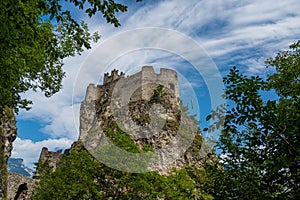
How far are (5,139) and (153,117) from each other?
74.5 ft

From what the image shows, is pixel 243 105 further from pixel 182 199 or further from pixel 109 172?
pixel 109 172

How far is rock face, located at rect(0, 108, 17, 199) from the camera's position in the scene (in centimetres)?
2033

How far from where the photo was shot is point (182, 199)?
15.1 metres

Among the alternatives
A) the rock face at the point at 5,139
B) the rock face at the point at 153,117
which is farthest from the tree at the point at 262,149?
the rock face at the point at 153,117

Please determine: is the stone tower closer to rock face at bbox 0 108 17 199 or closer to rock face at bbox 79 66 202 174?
rock face at bbox 79 66 202 174

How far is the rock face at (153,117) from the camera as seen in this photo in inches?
1483

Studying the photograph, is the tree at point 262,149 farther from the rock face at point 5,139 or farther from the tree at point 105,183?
the rock face at point 5,139

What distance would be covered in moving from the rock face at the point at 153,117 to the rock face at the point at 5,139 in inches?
295

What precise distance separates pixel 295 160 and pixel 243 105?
116 centimetres

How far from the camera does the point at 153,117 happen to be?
4106 cm

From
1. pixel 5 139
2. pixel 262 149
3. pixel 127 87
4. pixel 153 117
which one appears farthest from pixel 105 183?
pixel 127 87

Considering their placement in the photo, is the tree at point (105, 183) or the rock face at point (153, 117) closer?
the tree at point (105, 183)

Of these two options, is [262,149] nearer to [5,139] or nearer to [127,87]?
[5,139]

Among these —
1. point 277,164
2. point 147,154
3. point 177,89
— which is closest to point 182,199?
point 147,154
